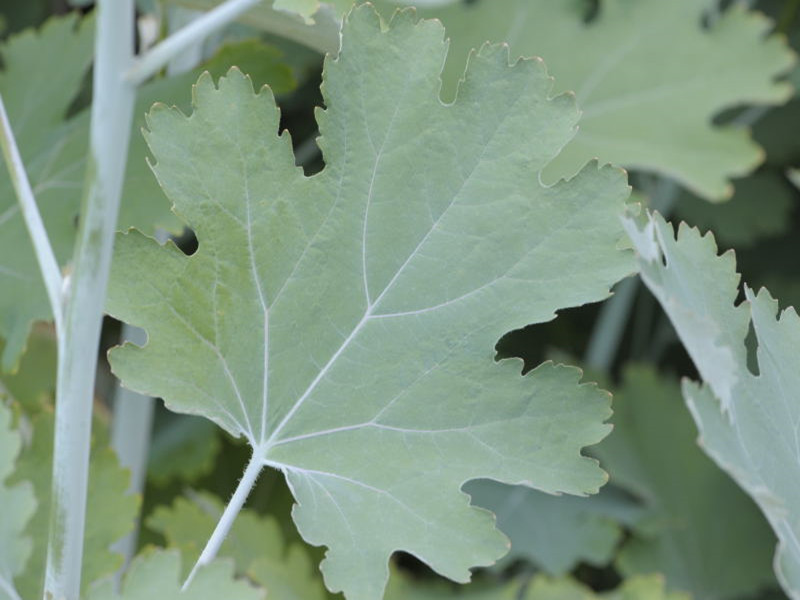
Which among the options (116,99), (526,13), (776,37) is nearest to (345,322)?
(116,99)

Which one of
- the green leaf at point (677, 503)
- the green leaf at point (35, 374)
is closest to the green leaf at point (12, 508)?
the green leaf at point (35, 374)

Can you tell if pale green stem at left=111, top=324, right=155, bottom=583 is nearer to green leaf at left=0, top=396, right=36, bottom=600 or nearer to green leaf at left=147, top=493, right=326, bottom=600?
green leaf at left=147, top=493, right=326, bottom=600

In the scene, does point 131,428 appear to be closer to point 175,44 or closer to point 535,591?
point 535,591

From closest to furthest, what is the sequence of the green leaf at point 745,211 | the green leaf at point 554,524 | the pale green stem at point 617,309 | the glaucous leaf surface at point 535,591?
the glaucous leaf surface at point 535,591, the green leaf at point 554,524, the pale green stem at point 617,309, the green leaf at point 745,211

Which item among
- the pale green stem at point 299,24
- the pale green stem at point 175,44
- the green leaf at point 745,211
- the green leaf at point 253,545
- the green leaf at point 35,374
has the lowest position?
the green leaf at point 253,545

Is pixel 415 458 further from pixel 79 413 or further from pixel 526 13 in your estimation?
pixel 526 13

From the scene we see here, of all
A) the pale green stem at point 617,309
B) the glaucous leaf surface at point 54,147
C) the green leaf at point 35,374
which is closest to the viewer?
the glaucous leaf surface at point 54,147

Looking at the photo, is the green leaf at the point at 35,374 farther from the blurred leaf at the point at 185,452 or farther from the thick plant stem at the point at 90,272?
the thick plant stem at the point at 90,272

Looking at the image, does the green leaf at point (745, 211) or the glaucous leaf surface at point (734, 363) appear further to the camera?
the green leaf at point (745, 211)
